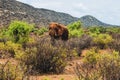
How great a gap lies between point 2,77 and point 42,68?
4324 mm

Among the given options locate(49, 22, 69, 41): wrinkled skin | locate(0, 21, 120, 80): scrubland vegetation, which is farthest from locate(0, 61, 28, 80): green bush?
locate(49, 22, 69, 41): wrinkled skin

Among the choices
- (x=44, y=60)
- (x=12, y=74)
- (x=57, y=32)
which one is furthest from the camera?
(x=57, y=32)

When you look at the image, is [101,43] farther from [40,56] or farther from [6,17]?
[6,17]

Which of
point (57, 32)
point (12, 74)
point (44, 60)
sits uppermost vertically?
point (12, 74)

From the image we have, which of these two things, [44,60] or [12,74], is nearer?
[12,74]

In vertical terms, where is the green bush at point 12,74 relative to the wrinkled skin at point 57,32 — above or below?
above

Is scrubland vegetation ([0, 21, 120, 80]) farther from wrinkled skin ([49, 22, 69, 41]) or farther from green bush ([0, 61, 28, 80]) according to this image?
wrinkled skin ([49, 22, 69, 41])

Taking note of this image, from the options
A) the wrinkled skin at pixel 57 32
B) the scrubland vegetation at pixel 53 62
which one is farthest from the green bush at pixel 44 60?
the wrinkled skin at pixel 57 32

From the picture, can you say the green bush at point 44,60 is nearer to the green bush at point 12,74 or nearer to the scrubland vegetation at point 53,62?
the scrubland vegetation at point 53,62

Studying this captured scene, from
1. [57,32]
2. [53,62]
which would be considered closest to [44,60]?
[53,62]

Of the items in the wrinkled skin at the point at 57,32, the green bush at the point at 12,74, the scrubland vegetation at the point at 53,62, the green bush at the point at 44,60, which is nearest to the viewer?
the scrubland vegetation at the point at 53,62

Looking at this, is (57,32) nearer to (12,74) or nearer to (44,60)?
(44,60)

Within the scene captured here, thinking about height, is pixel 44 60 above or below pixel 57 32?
above

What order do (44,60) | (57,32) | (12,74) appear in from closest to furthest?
(12,74) < (44,60) < (57,32)
